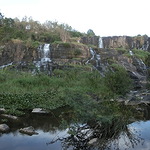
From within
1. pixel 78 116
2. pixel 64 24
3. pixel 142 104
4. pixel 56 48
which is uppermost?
pixel 64 24

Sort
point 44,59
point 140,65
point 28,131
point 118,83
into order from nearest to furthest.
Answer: point 28,131 < point 118,83 < point 44,59 < point 140,65

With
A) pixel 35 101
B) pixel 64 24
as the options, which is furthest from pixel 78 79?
pixel 64 24

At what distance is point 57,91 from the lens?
42.8 ft

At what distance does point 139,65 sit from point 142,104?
1696 centimetres

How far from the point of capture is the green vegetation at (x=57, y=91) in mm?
6477

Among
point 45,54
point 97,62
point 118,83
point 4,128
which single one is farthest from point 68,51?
point 4,128

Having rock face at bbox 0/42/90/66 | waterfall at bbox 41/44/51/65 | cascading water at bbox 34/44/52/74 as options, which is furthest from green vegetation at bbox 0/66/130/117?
rock face at bbox 0/42/90/66

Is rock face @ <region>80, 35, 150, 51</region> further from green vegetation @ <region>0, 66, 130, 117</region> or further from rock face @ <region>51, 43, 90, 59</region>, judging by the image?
green vegetation @ <region>0, 66, 130, 117</region>

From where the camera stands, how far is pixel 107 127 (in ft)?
19.7

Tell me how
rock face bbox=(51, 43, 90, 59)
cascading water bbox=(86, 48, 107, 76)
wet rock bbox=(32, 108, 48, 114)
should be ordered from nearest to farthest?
1. wet rock bbox=(32, 108, 48, 114)
2. cascading water bbox=(86, 48, 107, 76)
3. rock face bbox=(51, 43, 90, 59)

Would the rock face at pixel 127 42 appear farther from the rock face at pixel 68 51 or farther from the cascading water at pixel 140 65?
the rock face at pixel 68 51

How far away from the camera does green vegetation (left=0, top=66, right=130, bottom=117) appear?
21.2 feet

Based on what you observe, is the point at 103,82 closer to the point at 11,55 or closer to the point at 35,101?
the point at 35,101

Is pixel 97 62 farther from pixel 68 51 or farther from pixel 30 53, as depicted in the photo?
pixel 30 53
